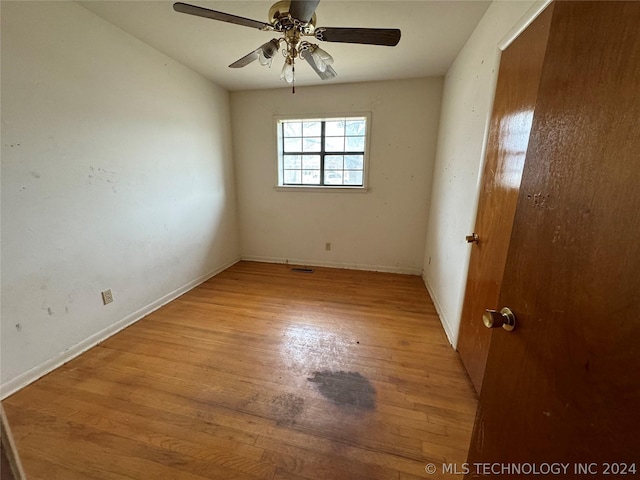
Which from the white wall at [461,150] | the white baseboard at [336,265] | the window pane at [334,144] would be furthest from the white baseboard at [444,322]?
the window pane at [334,144]

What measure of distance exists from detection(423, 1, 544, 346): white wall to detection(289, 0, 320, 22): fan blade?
1034 millimetres

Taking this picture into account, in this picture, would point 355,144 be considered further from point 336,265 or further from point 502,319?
point 502,319

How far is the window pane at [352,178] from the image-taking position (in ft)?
11.8

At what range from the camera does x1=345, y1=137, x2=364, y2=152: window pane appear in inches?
138

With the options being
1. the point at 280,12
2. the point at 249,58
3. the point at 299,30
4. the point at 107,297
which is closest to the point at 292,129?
the point at 249,58

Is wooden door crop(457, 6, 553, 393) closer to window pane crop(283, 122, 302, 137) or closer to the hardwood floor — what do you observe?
the hardwood floor

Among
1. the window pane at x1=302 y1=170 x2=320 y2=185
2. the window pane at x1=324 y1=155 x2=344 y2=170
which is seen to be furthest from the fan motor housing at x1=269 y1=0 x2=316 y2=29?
the window pane at x1=302 y1=170 x2=320 y2=185

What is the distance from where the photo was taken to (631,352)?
1.37ft

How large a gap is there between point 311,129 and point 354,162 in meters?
0.77

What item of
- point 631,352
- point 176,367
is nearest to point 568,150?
point 631,352

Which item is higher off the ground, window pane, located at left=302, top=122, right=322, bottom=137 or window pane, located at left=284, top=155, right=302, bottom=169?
window pane, located at left=302, top=122, right=322, bottom=137

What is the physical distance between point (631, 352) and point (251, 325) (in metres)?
2.30

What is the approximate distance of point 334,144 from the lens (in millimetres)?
3604

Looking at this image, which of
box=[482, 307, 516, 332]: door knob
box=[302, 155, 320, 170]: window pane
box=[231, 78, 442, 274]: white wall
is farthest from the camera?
box=[302, 155, 320, 170]: window pane
